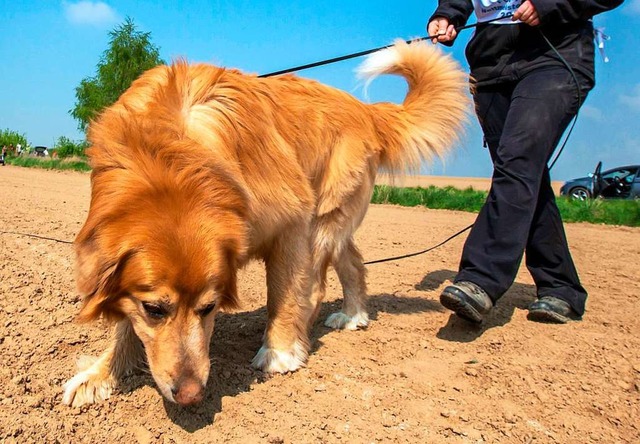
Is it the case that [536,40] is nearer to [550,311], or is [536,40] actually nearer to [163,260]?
[550,311]

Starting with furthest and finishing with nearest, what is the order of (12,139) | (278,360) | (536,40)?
(12,139)
(536,40)
(278,360)

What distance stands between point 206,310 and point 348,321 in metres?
1.59

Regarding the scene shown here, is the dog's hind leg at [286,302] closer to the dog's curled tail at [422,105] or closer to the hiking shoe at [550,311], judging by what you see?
the dog's curled tail at [422,105]

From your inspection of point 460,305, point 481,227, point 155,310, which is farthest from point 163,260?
point 481,227

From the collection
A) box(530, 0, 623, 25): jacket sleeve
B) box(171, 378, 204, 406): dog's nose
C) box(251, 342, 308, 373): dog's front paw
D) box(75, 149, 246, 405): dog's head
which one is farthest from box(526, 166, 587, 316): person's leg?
box(171, 378, 204, 406): dog's nose

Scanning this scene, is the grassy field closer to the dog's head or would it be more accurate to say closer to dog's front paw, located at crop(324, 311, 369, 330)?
dog's front paw, located at crop(324, 311, 369, 330)

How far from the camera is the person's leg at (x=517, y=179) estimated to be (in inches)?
124

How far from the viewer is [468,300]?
3025mm

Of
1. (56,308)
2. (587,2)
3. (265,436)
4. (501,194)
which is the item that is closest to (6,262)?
(56,308)

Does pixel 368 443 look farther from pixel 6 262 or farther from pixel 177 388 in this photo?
pixel 6 262

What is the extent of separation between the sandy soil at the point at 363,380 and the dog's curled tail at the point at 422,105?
1.18m

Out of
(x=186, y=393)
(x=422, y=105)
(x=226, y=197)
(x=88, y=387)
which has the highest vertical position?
(x=422, y=105)

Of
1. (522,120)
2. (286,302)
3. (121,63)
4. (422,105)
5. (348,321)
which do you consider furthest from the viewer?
(121,63)

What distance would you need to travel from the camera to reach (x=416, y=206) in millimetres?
13078
